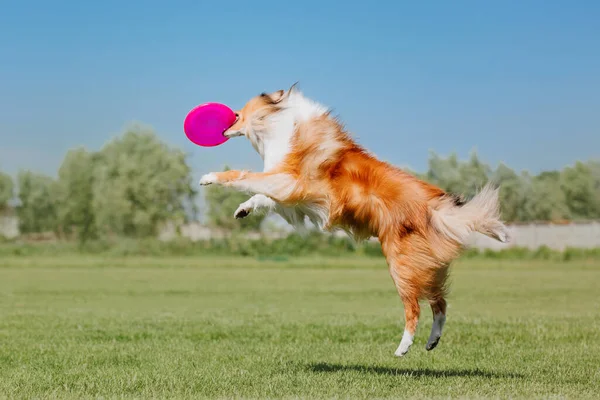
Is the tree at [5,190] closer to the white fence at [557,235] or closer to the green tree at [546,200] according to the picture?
the white fence at [557,235]

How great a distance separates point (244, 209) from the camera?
861 centimetres

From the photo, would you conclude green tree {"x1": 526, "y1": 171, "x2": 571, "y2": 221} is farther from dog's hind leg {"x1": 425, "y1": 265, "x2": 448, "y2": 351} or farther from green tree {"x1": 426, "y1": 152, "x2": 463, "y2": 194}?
dog's hind leg {"x1": 425, "y1": 265, "x2": 448, "y2": 351}

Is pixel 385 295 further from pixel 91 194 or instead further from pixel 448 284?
pixel 91 194

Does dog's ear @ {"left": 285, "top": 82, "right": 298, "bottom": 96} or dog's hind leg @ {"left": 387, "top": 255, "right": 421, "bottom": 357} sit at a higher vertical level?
dog's ear @ {"left": 285, "top": 82, "right": 298, "bottom": 96}

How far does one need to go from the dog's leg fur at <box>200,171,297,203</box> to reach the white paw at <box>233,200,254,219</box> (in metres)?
0.52

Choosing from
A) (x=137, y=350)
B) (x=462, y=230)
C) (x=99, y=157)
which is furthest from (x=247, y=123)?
(x=99, y=157)

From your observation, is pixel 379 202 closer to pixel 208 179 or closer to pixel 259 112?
pixel 259 112

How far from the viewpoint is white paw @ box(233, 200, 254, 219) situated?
8.54 metres

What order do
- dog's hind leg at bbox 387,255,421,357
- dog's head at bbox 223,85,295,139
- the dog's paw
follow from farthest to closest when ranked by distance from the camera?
dog's head at bbox 223,85,295,139
dog's hind leg at bbox 387,255,421,357
the dog's paw

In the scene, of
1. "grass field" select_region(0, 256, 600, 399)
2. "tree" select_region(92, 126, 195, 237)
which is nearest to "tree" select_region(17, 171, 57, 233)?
"tree" select_region(92, 126, 195, 237)

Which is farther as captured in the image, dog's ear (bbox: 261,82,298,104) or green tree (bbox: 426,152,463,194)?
green tree (bbox: 426,152,463,194)

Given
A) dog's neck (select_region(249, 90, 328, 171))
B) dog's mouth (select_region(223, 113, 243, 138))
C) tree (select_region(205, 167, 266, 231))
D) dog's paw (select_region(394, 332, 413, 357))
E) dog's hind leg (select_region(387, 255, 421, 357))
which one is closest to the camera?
dog's paw (select_region(394, 332, 413, 357))

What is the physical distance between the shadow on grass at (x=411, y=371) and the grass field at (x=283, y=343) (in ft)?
0.08

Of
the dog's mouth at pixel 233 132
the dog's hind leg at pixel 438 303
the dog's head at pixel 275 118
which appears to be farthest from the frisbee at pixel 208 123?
the dog's hind leg at pixel 438 303
